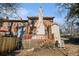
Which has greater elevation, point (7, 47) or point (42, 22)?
point (42, 22)

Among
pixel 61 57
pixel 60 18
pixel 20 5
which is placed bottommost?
pixel 61 57

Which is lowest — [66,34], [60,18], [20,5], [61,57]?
[61,57]

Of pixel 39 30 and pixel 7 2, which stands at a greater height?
pixel 7 2

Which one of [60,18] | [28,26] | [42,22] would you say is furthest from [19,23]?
[60,18]

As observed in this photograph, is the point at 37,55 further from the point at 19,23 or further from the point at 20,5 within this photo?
the point at 20,5

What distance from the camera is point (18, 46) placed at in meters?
2.96

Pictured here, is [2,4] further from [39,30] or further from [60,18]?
[60,18]

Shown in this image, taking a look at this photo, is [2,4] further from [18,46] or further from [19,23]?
[18,46]

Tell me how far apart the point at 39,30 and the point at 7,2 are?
0.56m

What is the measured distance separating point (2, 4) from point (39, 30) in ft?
1.98

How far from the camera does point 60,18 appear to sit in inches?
117

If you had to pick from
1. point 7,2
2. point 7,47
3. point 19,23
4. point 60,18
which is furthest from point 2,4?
point 60,18

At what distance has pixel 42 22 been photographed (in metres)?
2.98

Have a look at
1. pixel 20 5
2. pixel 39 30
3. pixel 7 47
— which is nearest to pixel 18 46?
pixel 7 47
